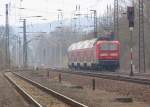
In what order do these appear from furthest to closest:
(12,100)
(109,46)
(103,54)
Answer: (109,46)
(103,54)
(12,100)

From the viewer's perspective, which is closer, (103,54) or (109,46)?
(103,54)

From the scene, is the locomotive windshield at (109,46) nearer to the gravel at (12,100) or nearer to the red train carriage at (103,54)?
the red train carriage at (103,54)

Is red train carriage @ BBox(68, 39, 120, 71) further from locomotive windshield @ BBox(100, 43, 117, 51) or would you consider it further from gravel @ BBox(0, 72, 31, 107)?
gravel @ BBox(0, 72, 31, 107)

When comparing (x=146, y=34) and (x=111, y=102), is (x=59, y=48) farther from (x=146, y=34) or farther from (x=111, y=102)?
(x=111, y=102)

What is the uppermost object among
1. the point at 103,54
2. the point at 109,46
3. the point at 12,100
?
the point at 109,46

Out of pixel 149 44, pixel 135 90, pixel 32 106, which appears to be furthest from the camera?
pixel 149 44

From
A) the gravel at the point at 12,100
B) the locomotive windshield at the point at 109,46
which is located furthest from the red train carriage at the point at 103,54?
the gravel at the point at 12,100

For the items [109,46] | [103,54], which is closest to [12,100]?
[103,54]

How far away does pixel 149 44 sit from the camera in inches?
2876

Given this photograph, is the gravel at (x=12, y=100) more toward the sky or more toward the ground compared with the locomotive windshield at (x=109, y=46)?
more toward the ground

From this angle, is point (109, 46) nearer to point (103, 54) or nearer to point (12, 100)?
point (103, 54)

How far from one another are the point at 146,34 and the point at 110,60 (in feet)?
66.5

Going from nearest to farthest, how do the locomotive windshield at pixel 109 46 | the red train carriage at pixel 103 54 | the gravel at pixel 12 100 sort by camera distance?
the gravel at pixel 12 100
the red train carriage at pixel 103 54
the locomotive windshield at pixel 109 46

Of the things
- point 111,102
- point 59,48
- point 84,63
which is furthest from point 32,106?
point 59,48
